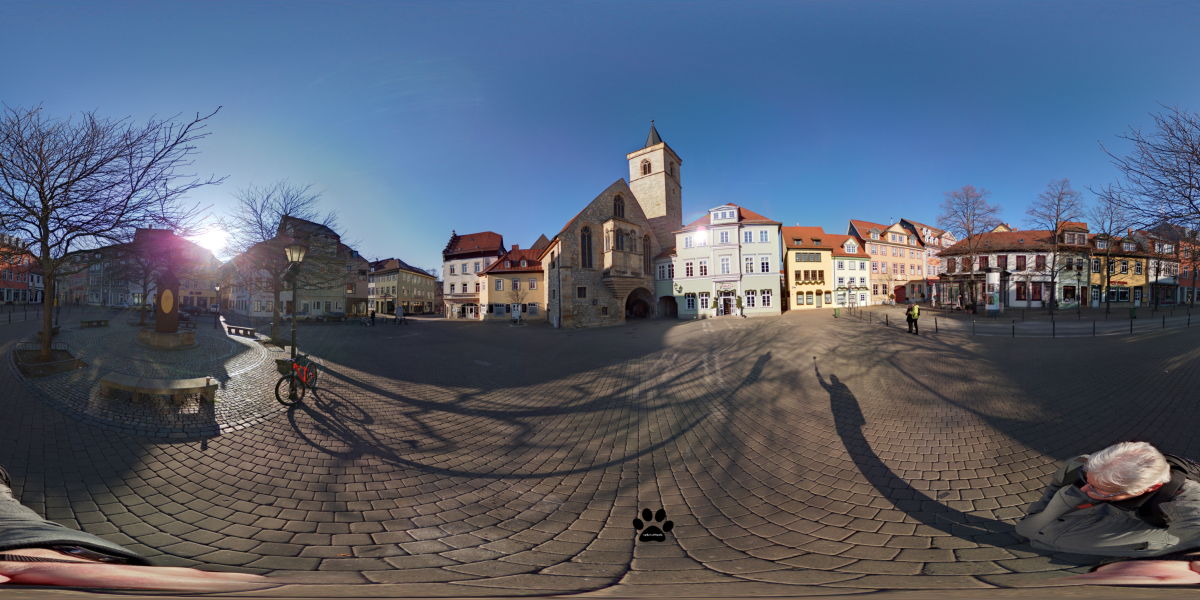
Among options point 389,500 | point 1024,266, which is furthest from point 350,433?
point 1024,266

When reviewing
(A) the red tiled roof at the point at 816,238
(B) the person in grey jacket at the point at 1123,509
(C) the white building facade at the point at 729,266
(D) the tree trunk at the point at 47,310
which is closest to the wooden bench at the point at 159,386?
(D) the tree trunk at the point at 47,310

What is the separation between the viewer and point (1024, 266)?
2553cm

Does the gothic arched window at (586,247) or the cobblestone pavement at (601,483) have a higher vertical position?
the gothic arched window at (586,247)

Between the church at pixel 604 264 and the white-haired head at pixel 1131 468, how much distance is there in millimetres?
19933

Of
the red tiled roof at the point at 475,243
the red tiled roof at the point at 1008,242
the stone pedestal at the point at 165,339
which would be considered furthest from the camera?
the red tiled roof at the point at 475,243

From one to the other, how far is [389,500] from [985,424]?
18.6 feet

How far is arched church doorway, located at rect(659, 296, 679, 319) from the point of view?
27281 millimetres

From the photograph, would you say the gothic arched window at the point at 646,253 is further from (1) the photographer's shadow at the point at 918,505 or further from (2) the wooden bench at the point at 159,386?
(2) the wooden bench at the point at 159,386

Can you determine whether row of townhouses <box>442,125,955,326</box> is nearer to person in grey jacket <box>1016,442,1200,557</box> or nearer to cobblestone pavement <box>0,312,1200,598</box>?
cobblestone pavement <box>0,312,1200,598</box>

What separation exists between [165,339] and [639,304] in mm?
25345

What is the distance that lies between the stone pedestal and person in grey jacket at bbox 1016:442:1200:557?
801 centimetres

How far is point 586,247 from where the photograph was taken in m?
23.4

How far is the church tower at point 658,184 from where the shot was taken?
30.7m

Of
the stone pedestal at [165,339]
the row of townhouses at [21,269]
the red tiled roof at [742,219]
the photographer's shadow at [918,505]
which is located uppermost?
the red tiled roof at [742,219]
